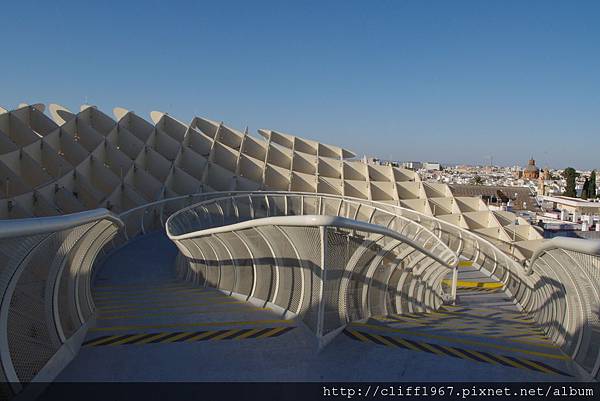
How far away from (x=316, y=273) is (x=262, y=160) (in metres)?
25.7

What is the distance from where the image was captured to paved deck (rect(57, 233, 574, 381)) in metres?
5.75

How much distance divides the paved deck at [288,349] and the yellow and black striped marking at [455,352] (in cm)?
2

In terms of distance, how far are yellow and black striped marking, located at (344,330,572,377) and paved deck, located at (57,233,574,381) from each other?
2 centimetres

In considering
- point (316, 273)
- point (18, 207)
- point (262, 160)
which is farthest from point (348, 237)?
point (262, 160)

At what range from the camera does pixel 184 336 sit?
23.4ft

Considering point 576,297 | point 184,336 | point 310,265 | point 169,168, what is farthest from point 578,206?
point 184,336

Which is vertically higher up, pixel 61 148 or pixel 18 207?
pixel 61 148

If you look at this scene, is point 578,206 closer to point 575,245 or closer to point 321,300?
point 575,245

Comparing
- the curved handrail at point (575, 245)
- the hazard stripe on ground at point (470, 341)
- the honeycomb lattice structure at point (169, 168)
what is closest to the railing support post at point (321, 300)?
the hazard stripe on ground at point (470, 341)

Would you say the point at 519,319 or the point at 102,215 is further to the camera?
the point at 519,319

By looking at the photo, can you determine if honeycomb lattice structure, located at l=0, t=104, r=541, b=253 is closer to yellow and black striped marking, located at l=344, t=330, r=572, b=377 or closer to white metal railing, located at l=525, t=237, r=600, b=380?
yellow and black striped marking, located at l=344, t=330, r=572, b=377

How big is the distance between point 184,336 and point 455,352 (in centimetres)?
410

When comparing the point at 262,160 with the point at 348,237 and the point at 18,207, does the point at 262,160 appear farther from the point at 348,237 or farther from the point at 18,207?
the point at 348,237

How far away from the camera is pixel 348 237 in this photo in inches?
255
